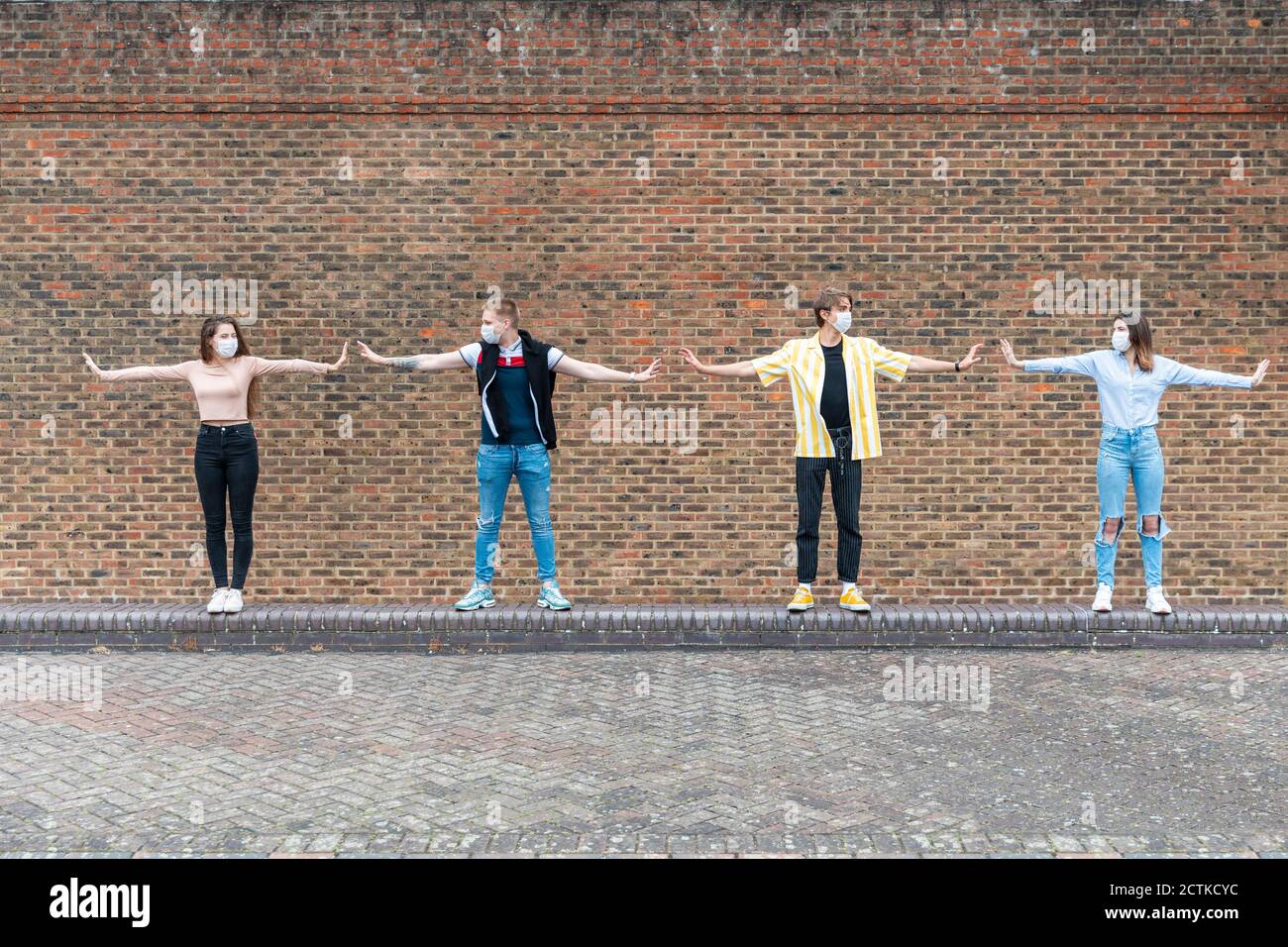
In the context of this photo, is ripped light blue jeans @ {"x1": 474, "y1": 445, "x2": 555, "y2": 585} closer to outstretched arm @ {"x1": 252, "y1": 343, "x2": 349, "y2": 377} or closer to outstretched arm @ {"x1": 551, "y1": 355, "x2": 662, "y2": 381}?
outstretched arm @ {"x1": 551, "y1": 355, "x2": 662, "y2": 381}

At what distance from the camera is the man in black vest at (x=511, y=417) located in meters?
7.99

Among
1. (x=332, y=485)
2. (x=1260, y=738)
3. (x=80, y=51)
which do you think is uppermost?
(x=80, y=51)

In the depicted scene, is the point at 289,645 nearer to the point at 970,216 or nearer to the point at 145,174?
the point at 145,174

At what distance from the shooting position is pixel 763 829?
4465 mm

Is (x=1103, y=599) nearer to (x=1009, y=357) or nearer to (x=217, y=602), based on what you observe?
(x=1009, y=357)

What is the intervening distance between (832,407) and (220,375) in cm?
414

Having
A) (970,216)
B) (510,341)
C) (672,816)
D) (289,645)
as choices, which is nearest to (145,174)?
(510,341)

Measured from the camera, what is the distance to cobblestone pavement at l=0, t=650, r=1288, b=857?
4426 mm

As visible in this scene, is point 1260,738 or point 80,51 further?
point 80,51

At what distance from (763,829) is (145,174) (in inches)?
271

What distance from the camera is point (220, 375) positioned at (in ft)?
26.5

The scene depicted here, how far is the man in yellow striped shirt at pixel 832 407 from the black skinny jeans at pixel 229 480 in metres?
3.08

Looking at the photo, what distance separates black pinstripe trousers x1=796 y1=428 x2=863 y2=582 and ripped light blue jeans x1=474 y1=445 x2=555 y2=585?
173cm

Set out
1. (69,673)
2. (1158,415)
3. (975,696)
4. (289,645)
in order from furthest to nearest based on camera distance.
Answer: (1158,415), (289,645), (69,673), (975,696)
